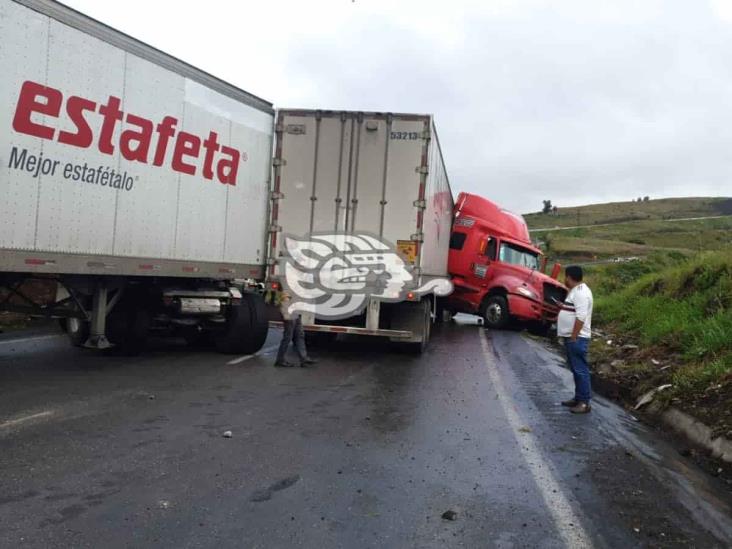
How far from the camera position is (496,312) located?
58.0ft

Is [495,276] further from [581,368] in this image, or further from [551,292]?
[581,368]

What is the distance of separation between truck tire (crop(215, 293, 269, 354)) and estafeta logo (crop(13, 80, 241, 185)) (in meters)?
2.03

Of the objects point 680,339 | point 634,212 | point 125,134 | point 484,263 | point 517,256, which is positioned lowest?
point 680,339

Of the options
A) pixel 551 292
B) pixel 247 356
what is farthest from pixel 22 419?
pixel 551 292

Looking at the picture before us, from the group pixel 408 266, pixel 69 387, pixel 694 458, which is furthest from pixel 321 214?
pixel 694 458

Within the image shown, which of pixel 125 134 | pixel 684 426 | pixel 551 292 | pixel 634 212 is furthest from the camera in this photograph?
pixel 634 212

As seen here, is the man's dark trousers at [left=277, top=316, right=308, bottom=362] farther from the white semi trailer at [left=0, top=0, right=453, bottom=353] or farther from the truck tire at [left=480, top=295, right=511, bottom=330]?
the truck tire at [left=480, top=295, right=511, bottom=330]

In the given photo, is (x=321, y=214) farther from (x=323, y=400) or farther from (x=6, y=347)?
(x=6, y=347)

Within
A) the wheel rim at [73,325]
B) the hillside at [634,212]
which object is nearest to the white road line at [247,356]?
the wheel rim at [73,325]

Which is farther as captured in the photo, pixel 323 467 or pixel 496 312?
pixel 496 312

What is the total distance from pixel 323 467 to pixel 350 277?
573 centimetres

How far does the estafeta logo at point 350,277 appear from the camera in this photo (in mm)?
10414

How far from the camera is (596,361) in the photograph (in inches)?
472

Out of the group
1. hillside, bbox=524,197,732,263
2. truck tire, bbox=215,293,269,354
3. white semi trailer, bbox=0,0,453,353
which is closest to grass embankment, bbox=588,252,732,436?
hillside, bbox=524,197,732,263
